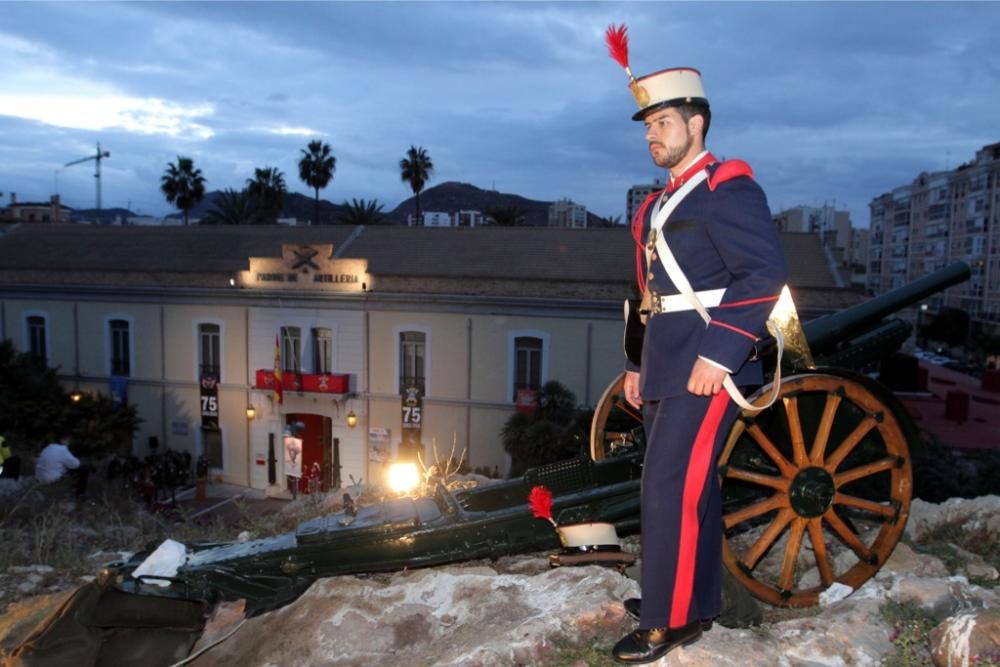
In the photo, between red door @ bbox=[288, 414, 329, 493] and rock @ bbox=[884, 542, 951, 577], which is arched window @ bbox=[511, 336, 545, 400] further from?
rock @ bbox=[884, 542, 951, 577]

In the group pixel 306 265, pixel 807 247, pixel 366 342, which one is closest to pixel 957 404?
pixel 807 247

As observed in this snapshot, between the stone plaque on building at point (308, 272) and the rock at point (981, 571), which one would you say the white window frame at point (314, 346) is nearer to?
the stone plaque on building at point (308, 272)

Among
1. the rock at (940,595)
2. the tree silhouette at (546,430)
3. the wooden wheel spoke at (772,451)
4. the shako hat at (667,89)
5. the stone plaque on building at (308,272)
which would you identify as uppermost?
the shako hat at (667,89)

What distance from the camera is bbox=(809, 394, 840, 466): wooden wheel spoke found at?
342cm

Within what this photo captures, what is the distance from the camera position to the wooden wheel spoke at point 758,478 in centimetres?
342

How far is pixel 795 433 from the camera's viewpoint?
3453mm

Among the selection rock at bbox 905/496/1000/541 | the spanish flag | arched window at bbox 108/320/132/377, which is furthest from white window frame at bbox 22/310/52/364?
rock at bbox 905/496/1000/541

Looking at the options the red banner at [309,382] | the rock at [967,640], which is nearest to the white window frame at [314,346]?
the red banner at [309,382]

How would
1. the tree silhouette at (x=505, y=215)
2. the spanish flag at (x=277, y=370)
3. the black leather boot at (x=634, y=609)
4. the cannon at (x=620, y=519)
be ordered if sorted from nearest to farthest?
1. the black leather boot at (x=634, y=609)
2. the cannon at (x=620, y=519)
3. the spanish flag at (x=277, y=370)
4. the tree silhouette at (x=505, y=215)

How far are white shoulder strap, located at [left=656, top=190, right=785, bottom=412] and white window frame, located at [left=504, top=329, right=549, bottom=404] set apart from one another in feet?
60.5

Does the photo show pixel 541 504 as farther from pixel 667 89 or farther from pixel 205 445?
pixel 205 445

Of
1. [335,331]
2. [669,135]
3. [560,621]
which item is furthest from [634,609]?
[335,331]

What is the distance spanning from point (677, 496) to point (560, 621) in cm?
77

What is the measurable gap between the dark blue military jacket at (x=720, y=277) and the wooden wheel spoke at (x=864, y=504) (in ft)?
2.78
